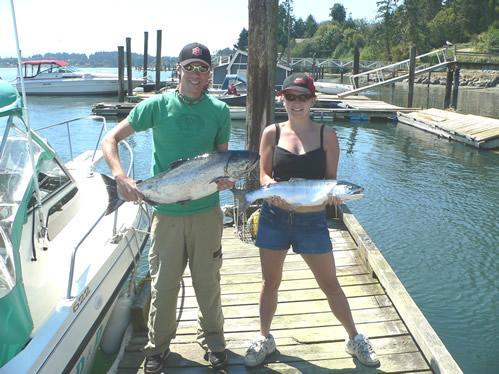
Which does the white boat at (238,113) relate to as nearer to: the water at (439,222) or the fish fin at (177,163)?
the water at (439,222)

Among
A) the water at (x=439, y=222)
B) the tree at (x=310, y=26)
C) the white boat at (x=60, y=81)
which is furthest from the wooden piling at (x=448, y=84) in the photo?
the tree at (x=310, y=26)

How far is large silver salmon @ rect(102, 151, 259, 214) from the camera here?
3.19 m

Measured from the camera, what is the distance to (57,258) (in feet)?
14.5

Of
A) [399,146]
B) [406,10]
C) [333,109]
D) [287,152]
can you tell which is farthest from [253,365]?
[406,10]

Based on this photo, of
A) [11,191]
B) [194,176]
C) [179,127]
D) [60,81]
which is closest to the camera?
[194,176]

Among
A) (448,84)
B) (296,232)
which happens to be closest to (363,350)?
(296,232)

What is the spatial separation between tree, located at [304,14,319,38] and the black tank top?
5166 inches

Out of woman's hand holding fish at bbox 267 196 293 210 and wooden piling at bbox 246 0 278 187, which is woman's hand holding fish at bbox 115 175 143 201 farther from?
wooden piling at bbox 246 0 278 187

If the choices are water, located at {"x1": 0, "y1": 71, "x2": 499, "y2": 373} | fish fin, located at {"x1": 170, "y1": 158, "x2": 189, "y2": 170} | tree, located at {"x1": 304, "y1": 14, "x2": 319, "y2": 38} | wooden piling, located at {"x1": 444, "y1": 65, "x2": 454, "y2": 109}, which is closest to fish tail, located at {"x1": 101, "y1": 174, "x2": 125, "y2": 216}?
fish fin, located at {"x1": 170, "y1": 158, "x2": 189, "y2": 170}

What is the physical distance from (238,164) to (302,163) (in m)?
0.47

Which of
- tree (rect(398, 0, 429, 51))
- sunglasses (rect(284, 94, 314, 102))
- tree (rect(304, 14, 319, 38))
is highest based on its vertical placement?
tree (rect(304, 14, 319, 38))

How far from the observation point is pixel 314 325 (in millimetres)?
4375

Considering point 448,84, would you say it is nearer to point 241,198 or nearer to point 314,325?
point 314,325

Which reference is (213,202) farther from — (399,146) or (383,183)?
(399,146)
